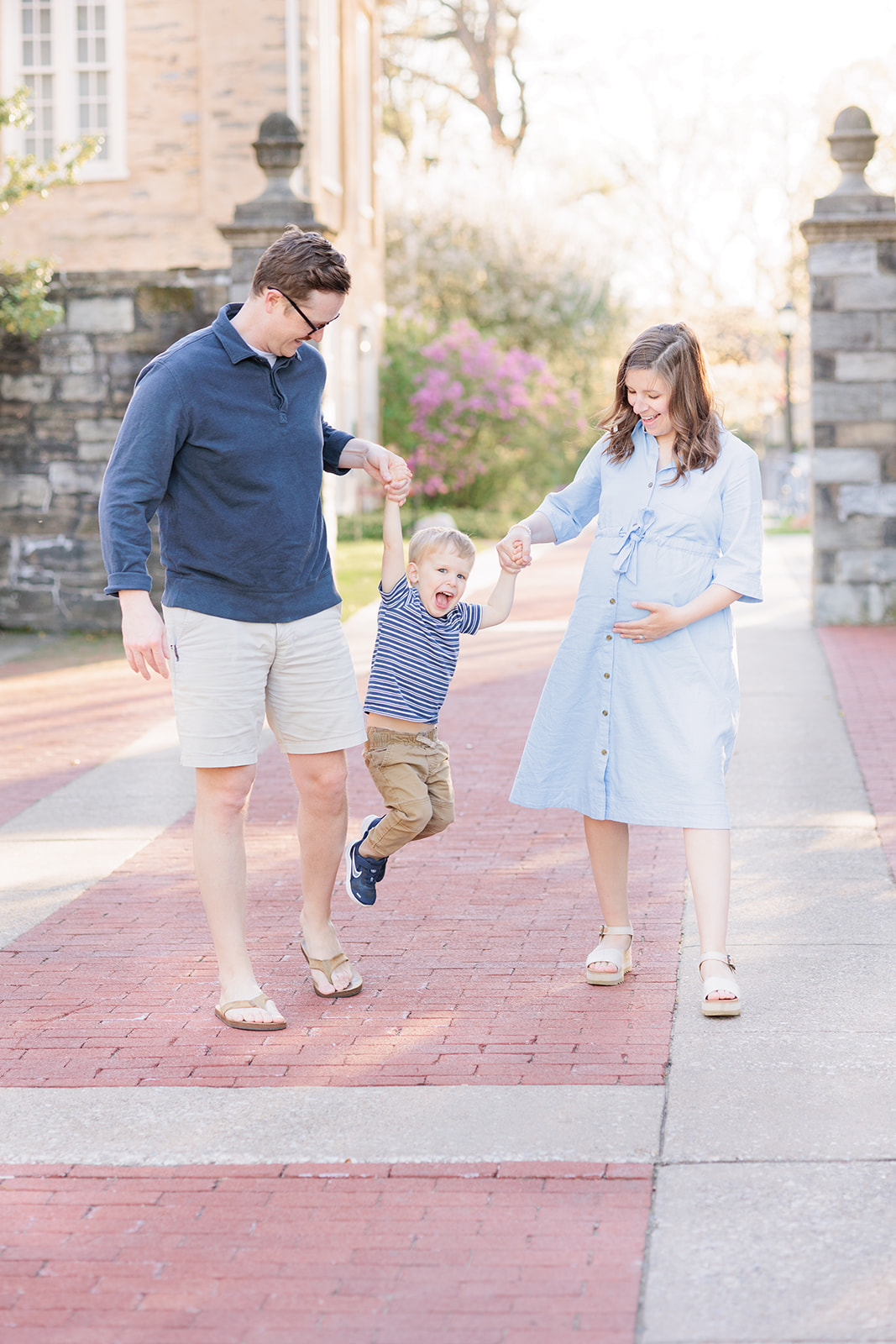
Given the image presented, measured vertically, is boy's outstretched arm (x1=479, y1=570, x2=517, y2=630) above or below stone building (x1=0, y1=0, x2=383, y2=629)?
below

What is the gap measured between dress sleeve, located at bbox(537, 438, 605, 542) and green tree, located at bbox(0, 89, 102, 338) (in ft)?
27.1

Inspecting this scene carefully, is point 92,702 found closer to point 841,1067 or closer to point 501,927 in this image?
point 501,927

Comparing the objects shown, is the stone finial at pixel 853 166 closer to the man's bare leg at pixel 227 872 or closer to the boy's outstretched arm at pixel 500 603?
the boy's outstretched arm at pixel 500 603

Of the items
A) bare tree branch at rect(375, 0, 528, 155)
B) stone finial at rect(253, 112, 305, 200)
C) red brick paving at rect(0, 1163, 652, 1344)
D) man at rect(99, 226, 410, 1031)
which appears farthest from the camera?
bare tree branch at rect(375, 0, 528, 155)

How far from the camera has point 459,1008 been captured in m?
4.41

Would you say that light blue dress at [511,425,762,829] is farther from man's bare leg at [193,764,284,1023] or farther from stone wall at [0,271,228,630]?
stone wall at [0,271,228,630]

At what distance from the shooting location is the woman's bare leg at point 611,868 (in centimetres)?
458

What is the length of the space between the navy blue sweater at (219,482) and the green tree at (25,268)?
8245mm

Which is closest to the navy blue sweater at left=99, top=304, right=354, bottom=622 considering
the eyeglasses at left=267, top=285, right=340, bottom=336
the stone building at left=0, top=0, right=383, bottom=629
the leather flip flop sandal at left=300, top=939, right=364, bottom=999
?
the eyeglasses at left=267, top=285, right=340, bottom=336

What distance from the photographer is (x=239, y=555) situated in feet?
13.6

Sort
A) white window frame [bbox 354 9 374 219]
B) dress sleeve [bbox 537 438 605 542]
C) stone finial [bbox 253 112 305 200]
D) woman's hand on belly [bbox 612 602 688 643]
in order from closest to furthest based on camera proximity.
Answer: woman's hand on belly [bbox 612 602 688 643] → dress sleeve [bbox 537 438 605 542] → stone finial [bbox 253 112 305 200] → white window frame [bbox 354 9 374 219]

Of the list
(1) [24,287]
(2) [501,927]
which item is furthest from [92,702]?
(2) [501,927]

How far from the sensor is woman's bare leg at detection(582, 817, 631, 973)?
15.0ft

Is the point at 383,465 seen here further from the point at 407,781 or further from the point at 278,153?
the point at 278,153
